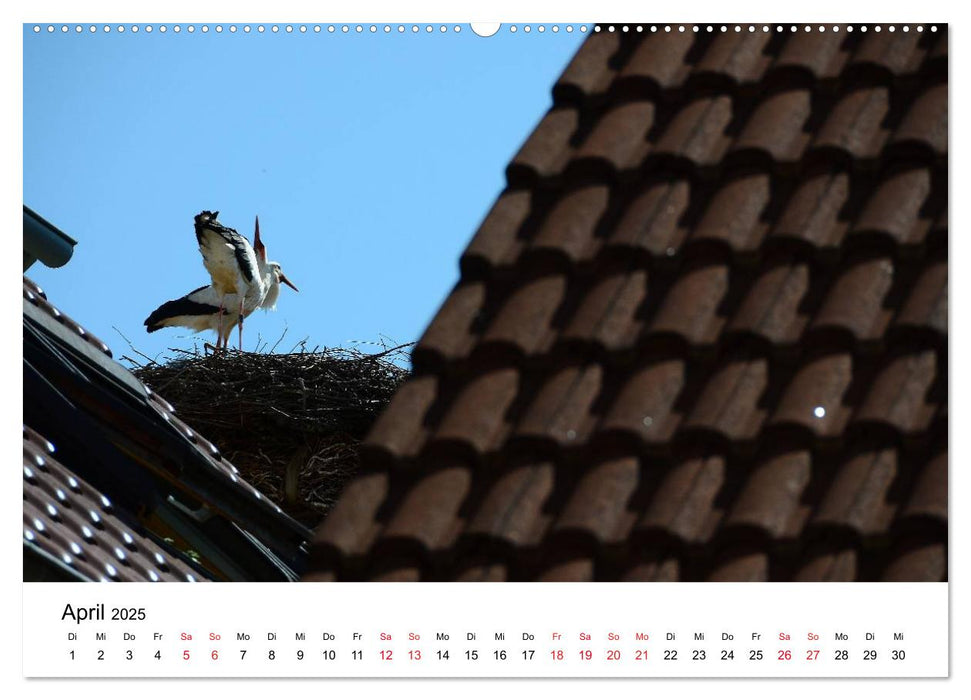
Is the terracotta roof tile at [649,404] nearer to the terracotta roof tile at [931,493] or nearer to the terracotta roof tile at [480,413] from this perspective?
the terracotta roof tile at [480,413]

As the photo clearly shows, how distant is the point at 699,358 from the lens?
1927 millimetres

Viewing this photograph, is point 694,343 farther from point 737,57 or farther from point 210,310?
point 210,310

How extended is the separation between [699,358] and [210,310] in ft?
43.3

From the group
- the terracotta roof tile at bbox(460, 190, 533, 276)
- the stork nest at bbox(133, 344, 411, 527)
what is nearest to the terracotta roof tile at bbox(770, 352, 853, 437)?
the terracotta roof tile at bbox(460, 190, 533, 276)

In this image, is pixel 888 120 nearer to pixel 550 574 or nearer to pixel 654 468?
pixel 654 468

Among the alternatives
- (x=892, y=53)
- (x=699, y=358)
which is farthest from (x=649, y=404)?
(x=892, y=53)

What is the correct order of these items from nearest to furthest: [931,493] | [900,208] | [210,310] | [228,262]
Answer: [931,493] → [900,208] → [228,262] → [210,310]

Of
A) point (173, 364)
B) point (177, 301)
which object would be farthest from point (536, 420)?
point (177, 301)

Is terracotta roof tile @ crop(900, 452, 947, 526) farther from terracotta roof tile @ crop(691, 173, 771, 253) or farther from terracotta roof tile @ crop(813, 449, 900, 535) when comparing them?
terracotta roof tile @ crop(691, 173, 771, 253)

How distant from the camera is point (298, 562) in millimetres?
5465

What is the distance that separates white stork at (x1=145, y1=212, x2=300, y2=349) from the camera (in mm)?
14750

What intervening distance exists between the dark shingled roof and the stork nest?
9000mm

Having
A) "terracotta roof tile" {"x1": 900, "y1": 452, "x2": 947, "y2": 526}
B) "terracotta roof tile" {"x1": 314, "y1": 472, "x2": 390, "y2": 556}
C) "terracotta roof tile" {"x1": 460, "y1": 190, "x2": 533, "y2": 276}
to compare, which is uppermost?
"terracotta roof tile" {"x1": 460, "y1": 190, "x2": 533, "y2": 276}

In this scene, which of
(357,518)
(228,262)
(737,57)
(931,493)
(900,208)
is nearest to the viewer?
(931,493)
